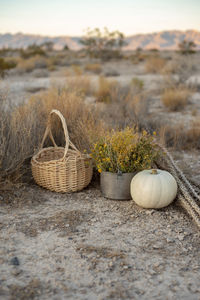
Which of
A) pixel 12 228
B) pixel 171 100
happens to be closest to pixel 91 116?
pixel 12 228

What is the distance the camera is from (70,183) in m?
3.88

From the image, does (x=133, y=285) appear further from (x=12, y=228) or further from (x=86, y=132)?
(x=86, y=132)

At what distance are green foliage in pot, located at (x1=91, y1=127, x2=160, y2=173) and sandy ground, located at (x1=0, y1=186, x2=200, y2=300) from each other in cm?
36

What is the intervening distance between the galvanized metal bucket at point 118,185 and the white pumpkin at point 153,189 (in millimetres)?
175

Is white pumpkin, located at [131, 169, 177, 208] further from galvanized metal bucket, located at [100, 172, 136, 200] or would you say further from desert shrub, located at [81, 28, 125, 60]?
desert shrub, located at [81, 28, 125, 60]

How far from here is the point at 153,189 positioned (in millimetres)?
3430

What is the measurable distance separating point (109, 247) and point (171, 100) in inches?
261

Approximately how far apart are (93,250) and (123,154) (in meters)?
1.18

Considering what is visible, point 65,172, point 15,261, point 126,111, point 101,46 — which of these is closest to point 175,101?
point 126,111

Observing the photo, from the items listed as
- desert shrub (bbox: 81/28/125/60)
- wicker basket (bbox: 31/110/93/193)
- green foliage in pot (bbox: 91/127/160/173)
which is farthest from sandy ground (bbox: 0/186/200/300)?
desert shrub (bbox: 81/28/125/60)

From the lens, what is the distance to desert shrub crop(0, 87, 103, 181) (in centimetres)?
398

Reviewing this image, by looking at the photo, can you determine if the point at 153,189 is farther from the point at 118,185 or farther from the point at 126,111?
the point at 126,111

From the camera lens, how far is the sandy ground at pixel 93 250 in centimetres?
233

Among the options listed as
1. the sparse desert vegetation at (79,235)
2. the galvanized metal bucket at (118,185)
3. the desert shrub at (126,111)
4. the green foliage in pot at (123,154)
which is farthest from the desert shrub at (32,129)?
the desert shrub at (126,111)
